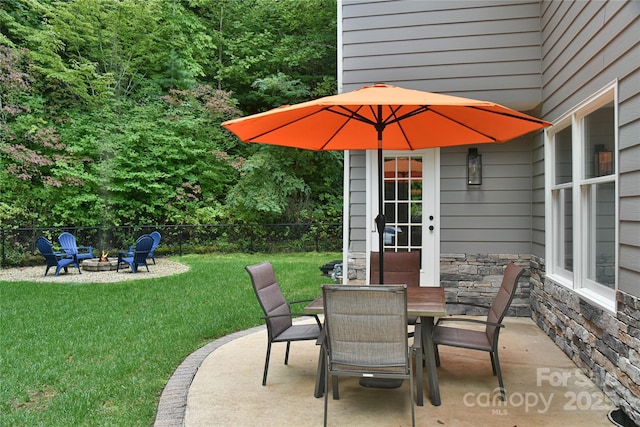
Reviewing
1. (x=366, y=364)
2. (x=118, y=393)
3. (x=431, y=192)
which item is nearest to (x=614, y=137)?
(x=366, y=364)

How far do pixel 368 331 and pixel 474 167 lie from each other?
3.50m

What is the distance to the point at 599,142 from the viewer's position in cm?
352

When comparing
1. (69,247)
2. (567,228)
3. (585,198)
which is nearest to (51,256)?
(69,247)

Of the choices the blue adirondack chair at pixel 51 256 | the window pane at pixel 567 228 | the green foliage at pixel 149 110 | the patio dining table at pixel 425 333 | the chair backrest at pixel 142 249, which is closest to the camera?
the patio dining table at pixel 425 333

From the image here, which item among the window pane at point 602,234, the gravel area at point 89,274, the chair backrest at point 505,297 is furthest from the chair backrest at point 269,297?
the gravel area at point 89,274

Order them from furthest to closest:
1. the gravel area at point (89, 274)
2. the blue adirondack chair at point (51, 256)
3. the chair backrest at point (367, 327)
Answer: the blue adirondack chair at point (51, 256)
the gravel area at point (89, 274)
the chair backrest at point (367, 327)

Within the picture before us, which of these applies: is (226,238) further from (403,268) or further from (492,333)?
(492,333)

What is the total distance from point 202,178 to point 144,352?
10.7 metres

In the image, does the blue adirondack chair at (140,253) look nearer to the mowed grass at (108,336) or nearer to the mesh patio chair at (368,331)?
the mowed grass at (108,336)

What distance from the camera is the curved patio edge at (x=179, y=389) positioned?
2.88 m

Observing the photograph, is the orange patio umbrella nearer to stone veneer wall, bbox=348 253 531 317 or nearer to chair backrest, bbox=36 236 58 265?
stone veneer wall, bbox=348 253 531 317

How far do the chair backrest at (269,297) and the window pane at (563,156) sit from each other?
9.20 ft

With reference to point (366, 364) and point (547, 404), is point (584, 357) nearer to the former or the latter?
point (547, 404)

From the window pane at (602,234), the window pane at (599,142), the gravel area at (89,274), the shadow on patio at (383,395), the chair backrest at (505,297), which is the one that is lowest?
the shadow on patio at (383,395)
